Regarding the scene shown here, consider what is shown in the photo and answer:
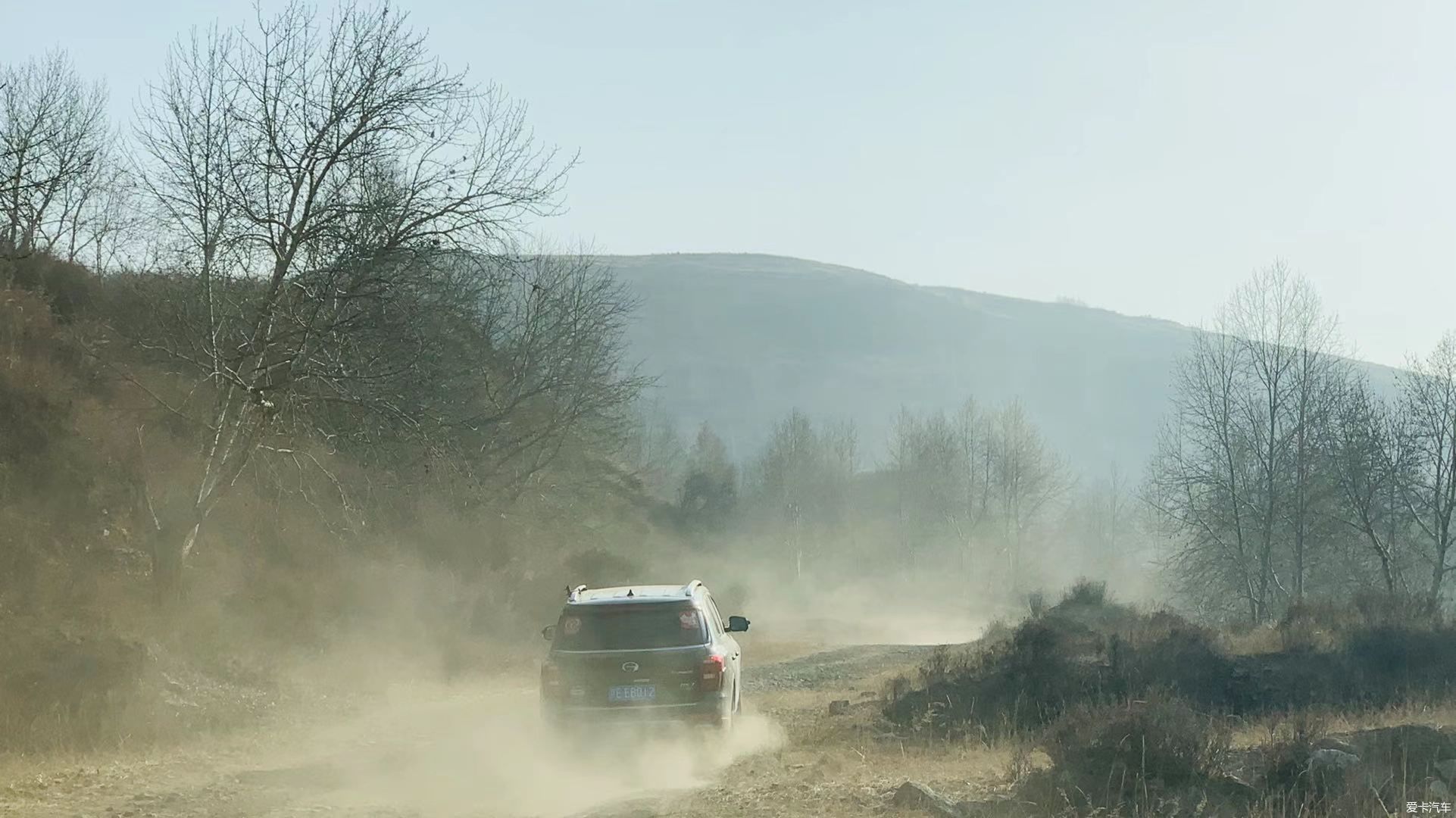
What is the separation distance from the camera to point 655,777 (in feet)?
40.4

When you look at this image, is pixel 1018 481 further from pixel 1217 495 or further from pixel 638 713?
pixel 638 713

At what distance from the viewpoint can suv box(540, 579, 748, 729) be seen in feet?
41.4

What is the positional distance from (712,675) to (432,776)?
3.11m

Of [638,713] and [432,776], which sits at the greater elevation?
[638,713]

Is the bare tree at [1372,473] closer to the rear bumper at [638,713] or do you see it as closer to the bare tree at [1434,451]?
the bare tree at [1434,451]

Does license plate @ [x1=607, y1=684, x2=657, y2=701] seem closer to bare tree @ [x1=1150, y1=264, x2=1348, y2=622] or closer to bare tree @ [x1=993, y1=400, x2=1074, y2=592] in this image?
bare tree @ [x1=1150, y1=264, x2=1348, y2=622]

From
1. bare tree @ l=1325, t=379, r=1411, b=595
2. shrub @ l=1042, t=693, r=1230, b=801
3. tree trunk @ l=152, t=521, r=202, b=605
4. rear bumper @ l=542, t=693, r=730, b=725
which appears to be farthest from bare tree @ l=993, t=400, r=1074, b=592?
A: shrub @ l=1042, t=693, r=1230, b=801

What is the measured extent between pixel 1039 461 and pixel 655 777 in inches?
4100

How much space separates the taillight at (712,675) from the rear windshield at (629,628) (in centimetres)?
26

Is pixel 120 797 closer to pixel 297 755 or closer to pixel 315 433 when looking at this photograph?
pixel 297 755

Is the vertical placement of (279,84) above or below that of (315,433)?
above

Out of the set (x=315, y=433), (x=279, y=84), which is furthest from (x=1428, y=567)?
(x=279, y=84)

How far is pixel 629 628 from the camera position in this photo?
1291 centimetres

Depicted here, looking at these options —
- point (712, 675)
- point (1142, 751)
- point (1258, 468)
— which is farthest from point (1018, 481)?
point (1142, 751)
